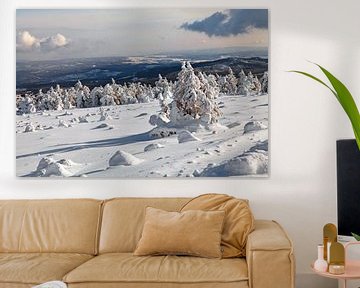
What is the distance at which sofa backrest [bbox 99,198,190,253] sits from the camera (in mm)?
4227

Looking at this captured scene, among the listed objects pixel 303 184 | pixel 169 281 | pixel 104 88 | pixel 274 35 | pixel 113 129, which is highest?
pixel 274 35

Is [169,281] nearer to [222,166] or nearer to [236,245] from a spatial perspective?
[236,245]

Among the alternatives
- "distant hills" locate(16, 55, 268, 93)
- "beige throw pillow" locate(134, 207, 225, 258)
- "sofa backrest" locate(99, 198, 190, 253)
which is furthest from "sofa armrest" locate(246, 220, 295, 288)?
"distant hills" locate(16, 55, 268, 93)

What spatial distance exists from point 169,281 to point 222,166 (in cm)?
133

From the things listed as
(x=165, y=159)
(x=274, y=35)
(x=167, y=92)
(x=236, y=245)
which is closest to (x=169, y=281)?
(x=236, y=245)

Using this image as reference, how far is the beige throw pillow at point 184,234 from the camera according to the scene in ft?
12.7

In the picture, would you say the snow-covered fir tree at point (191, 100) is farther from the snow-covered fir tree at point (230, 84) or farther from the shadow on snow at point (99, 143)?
the shadow on snow at point (99, 143)

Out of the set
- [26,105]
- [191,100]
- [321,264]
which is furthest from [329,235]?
[26,105]

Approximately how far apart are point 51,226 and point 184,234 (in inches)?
39.8

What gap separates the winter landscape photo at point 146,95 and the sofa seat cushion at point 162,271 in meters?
1.04

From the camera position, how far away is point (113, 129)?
4.69 meters

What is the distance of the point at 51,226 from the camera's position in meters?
4.32

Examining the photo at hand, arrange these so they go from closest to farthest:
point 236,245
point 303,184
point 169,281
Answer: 1. point 169,281
2. point 236,245
3. point 303,184

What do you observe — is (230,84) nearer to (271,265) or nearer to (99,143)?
(99,143)
